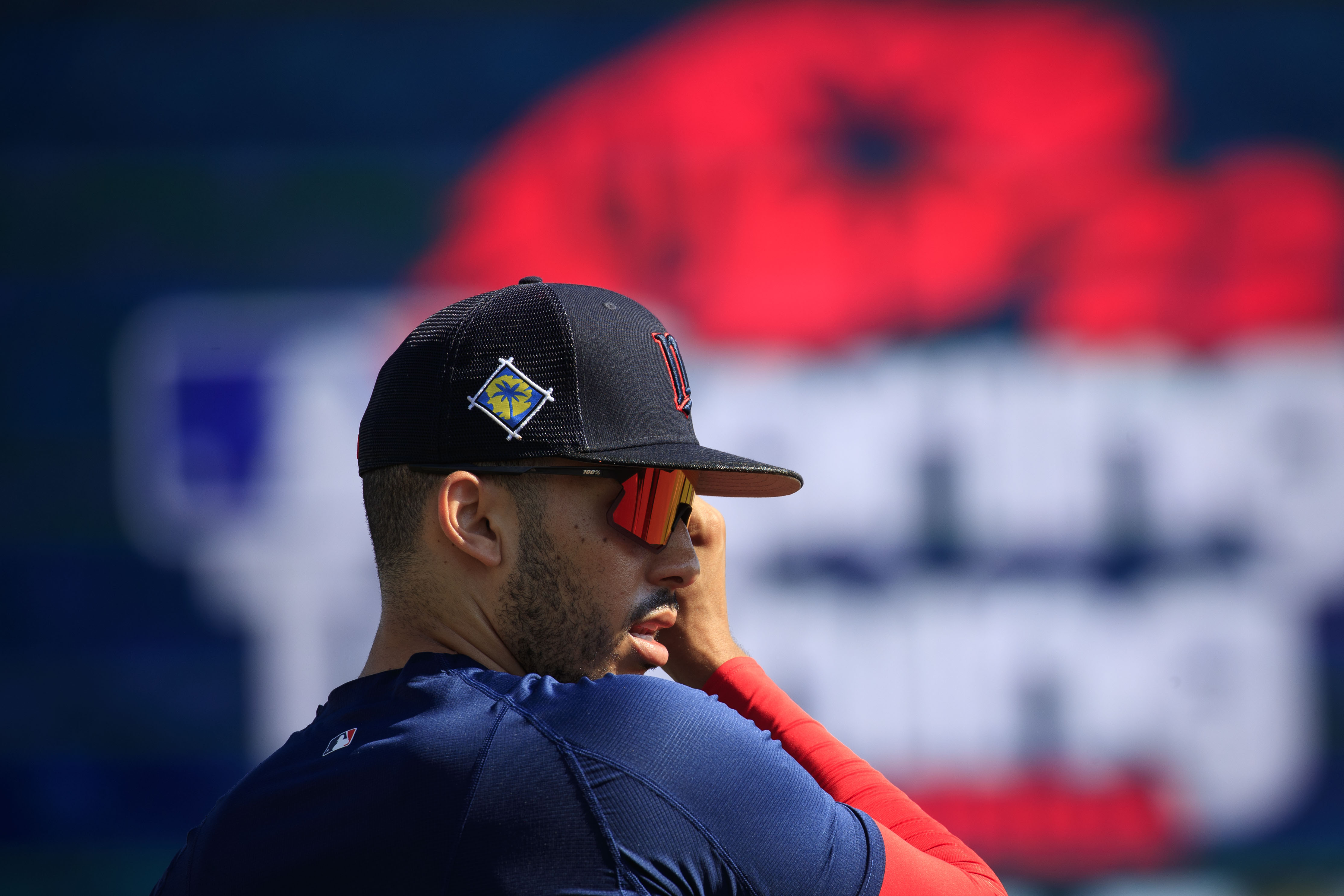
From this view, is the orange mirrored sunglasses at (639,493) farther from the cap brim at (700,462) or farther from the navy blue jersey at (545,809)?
the navy blue jersey at (545,809)

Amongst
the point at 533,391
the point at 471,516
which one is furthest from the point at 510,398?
the point at 471,516

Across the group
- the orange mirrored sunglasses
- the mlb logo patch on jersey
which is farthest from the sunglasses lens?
the mlb logo patch on jersey

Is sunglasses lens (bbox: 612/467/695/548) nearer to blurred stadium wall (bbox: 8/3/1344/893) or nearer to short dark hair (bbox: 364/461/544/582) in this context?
short dark hair (bbox: 364/461/544/582)

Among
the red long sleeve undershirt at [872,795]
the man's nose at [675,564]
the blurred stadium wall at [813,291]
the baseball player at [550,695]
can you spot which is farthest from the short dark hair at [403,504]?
the blurred stadium wall at [813,291]

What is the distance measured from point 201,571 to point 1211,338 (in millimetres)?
3036

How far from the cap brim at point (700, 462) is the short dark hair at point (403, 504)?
0.25 feet

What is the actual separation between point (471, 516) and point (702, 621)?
1.29 ft

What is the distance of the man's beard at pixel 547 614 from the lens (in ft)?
4.34

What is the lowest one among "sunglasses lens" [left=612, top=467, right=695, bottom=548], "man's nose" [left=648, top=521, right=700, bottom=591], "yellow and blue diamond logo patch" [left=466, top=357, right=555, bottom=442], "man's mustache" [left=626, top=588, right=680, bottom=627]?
"man's mustache" [left=626, top=588, right=680, bottom=627]

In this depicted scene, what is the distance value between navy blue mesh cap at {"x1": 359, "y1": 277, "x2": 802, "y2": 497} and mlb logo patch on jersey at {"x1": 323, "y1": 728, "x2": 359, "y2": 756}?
293 mm

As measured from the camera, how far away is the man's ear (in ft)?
4.25

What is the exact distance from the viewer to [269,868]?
1142 mm

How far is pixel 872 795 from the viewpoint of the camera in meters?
1.36

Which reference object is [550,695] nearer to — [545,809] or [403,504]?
[545,809]
